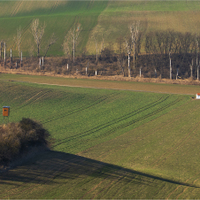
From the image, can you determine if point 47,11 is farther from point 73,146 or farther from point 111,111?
point 73,146

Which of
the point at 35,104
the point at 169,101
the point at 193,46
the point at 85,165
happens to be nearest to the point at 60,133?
the point at 85,165

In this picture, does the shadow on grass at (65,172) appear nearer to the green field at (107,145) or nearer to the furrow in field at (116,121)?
the green field at (107,145)

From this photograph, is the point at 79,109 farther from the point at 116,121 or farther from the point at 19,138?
the point at 19,138

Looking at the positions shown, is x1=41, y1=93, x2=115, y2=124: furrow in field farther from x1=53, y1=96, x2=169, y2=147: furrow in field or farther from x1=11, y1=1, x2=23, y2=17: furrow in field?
x1=11, y1=1, x2=23, y2=17: furrow in field

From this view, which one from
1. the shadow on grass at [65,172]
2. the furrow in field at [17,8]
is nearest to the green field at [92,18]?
the furrow in field at [17,8]

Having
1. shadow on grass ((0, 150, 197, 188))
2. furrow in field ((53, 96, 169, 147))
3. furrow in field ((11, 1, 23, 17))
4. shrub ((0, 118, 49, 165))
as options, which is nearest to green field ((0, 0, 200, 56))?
furrow in field ((11, 1, 23, 17))

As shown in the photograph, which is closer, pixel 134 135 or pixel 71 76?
pixel 134 135

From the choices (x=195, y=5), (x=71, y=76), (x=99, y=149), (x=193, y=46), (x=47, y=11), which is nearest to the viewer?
(x=99, y=149)
